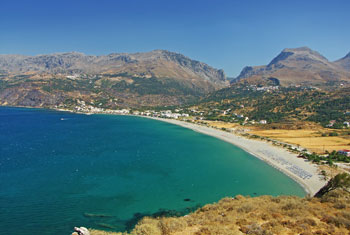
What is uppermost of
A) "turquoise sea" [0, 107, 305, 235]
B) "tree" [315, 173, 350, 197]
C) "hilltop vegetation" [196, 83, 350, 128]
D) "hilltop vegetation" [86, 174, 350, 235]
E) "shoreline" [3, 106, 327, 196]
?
"hilltop vegetation" [196, 83, 350, 128]

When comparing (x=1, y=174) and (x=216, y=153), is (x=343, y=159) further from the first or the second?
(x=1, y=174)

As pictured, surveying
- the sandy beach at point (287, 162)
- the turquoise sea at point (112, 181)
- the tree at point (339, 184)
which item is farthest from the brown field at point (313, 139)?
the tree at point (339, 184)

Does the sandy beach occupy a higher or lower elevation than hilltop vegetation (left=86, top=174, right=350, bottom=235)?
lower

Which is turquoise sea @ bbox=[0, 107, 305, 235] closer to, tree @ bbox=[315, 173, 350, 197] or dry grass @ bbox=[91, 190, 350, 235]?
Answer: dry grass @ bbox=[91, 190, 350, 235]

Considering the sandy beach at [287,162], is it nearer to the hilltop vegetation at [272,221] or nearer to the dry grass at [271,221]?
the hilltop vegetation at [272,221]

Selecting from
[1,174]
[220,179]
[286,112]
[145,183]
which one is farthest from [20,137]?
[286,112]

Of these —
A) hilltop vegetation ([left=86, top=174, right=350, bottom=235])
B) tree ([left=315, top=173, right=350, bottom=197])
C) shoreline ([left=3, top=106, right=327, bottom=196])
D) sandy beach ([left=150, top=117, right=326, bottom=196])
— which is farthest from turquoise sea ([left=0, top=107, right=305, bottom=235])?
tree ([left=315, top=173, right=350, bottom=197])
